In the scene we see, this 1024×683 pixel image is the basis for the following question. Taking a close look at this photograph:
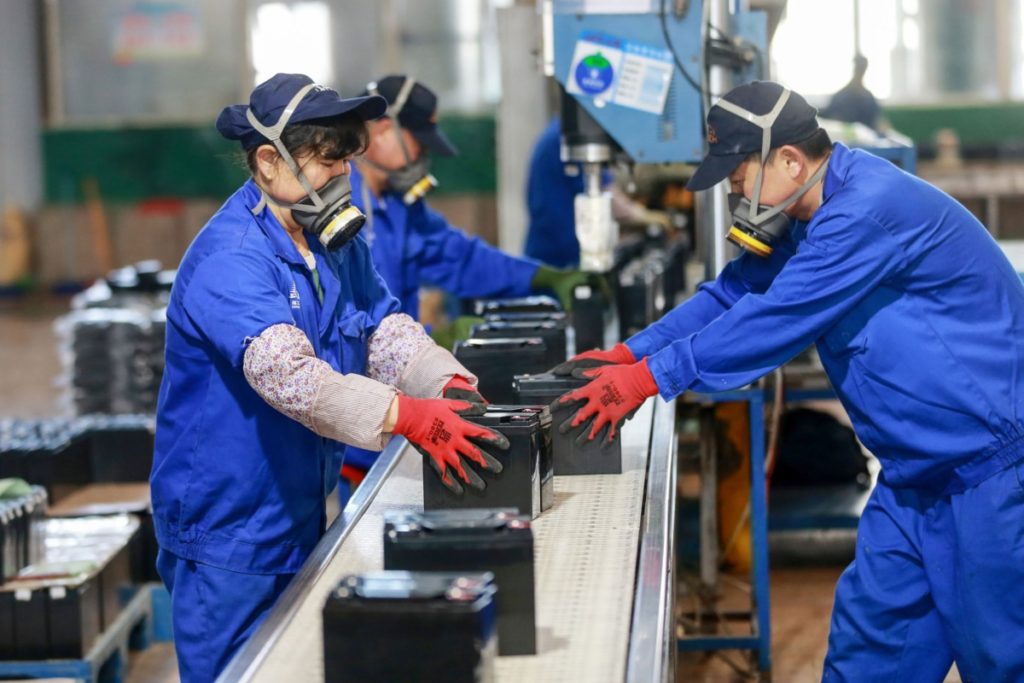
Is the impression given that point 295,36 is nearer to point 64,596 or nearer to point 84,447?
point 84,447

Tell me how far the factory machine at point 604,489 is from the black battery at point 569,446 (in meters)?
0.02

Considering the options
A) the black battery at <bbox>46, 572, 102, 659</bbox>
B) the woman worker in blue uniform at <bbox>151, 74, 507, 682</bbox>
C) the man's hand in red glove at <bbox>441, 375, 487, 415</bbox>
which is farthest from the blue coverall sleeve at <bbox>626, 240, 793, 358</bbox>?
the black battery at <bbox>46, 572, 102, 659</bbox>

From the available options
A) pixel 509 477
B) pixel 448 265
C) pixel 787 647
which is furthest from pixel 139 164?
pixel 509 477

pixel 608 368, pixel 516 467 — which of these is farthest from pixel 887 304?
pixel 516 467

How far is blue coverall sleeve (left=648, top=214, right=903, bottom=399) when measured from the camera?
248 centimetres

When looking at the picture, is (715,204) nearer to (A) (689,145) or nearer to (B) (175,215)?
(A) (689,145)

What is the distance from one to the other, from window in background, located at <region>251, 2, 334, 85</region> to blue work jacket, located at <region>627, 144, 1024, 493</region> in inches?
374

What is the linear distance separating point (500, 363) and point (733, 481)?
1653mm

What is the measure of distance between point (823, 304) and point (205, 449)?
1098 millimetres

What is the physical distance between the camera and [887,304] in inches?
100.0

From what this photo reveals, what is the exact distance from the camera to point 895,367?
2520 mm

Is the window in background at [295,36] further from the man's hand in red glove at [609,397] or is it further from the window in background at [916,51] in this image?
the man's hand in red glove at [609,397]

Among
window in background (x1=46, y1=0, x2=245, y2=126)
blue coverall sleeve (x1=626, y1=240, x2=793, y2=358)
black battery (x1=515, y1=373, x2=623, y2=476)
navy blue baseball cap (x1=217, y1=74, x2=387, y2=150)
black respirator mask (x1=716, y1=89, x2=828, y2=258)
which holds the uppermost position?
window in background (x1=46, y1=0, x2=245, y2=126)

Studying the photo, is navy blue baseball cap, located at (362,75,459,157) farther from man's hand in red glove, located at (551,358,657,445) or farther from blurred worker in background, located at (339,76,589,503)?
man's hand in red glove, located at (551,358,657,445)
